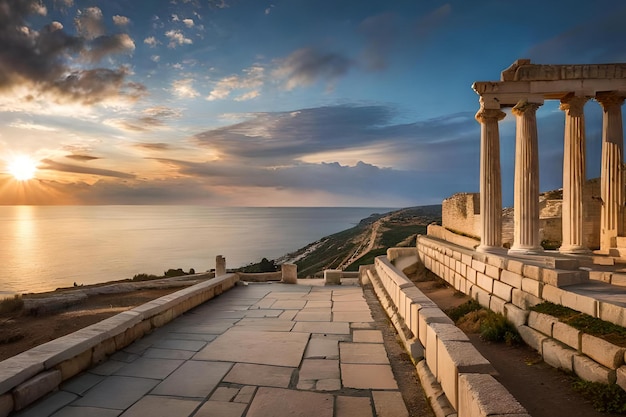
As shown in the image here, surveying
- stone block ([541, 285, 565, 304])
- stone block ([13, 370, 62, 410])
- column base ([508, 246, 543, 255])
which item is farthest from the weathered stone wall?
stone block ([13, 370, 62, 410])

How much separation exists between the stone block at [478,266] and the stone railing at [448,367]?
3392mm

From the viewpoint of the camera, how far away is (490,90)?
10945 mm

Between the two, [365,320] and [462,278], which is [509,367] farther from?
[462,278]

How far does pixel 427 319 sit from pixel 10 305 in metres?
12.0

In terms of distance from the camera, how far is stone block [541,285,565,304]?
593 centimetres

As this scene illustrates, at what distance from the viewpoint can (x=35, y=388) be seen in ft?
12.5

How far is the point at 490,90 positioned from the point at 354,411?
396 inches

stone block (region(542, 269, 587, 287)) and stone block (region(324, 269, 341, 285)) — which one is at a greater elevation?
stone block (region(542, 269, 587, 287))

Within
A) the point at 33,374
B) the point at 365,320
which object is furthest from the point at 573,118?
the point at 33,374

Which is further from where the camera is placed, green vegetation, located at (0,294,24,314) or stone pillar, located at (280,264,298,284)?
stone pillar, located at (280,264,298,284)

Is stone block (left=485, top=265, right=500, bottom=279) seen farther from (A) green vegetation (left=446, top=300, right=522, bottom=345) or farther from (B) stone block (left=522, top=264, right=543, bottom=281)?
(B) stone block (left=522, top=264, right=543, bottom=281)

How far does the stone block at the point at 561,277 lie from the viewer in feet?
20.1

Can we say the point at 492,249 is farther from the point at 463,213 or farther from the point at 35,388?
the point at 35,388

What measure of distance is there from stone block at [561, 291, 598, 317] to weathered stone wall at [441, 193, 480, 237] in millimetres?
9567
